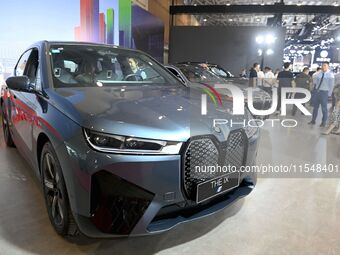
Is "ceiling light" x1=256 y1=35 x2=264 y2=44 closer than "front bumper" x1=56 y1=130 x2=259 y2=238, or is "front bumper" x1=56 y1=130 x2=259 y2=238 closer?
"front bumper" x1=56 y1=130 x2=259 y2=238

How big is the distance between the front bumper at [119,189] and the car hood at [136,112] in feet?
0.42

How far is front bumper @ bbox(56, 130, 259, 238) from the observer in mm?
1555

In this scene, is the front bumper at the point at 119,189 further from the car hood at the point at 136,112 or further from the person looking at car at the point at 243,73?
the person looking at car at the point at 243,73

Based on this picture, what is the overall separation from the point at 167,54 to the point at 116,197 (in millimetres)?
14583

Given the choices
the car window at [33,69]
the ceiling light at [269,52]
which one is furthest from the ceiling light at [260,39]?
the car window at [33,69]

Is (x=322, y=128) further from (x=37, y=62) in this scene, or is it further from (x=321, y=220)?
(x=37, y=62)

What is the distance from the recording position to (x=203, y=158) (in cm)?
176

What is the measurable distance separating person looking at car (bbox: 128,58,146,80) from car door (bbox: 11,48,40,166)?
81 centimetres

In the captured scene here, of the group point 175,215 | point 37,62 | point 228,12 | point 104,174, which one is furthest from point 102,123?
point 228,12

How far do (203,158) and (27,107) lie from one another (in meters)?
1.50

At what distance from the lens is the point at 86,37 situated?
7109 millimetres

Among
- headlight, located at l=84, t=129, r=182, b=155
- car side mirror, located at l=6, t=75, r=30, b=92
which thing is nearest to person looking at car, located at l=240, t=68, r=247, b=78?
car side mirror, located at l=6, t=75, r=30, b=92

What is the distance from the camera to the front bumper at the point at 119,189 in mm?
1555

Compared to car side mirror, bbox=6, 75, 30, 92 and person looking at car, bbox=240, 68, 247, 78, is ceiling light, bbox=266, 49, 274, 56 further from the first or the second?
car side mirror, bbox=6, 75, 30, 92
